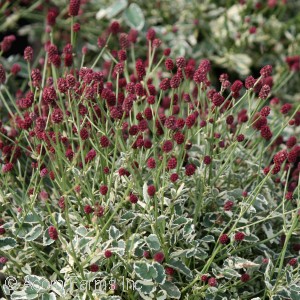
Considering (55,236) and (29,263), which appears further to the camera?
(29,263)

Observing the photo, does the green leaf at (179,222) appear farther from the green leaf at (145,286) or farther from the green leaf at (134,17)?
the green leaf at (134,17)

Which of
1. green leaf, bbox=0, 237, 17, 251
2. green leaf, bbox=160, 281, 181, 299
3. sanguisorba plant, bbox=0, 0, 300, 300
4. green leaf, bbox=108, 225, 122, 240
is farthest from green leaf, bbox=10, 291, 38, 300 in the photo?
green leaf, bbox=160, 281, 181, 299

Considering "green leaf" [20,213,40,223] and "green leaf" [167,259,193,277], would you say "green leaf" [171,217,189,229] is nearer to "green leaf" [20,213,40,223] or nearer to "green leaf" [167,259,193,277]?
"green leaf" [167,259,193,277]

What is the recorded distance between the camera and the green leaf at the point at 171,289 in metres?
1.96

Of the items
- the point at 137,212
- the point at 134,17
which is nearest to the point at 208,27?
the point at 134,17

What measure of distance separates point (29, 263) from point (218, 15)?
2445 millimetres

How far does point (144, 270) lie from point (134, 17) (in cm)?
215

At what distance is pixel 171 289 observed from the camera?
197 centimetres

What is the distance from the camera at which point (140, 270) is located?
1.89m

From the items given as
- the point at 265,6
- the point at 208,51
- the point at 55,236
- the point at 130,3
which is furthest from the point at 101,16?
the point at 55,236

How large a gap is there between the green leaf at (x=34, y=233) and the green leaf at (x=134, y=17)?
1.89 m

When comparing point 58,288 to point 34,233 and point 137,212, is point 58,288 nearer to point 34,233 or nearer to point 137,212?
point 34,233

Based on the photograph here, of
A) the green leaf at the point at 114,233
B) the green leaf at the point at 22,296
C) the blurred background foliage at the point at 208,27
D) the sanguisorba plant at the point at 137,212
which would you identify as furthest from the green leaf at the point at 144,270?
the blurred background foliage at the point at 208,27

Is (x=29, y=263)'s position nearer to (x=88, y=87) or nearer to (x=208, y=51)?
(x=88, y=87)
